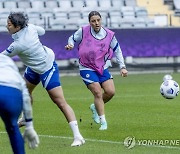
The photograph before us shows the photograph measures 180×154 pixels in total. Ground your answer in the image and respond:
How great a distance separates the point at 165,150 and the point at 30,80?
3.00 metres

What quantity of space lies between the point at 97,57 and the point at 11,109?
612cm

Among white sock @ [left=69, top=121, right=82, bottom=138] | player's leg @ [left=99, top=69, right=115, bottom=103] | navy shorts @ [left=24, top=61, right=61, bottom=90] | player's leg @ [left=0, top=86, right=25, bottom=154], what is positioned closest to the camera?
player's leg @ [left=0, top=86, right=25, bottom=154]

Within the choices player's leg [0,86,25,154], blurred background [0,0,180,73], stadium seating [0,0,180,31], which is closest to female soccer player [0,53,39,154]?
player's leg [0,86,25,154]

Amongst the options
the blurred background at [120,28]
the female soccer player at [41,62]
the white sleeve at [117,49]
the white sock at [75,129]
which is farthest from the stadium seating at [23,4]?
the white sock at [75,129]

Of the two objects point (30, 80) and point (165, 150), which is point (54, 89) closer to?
point (30, 80)

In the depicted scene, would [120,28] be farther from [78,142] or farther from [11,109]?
[11,109]

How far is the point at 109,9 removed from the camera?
3550cm

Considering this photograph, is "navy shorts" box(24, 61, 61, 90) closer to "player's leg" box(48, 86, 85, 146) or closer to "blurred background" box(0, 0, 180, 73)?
"player's leg" box(48, 86, 85, 146)

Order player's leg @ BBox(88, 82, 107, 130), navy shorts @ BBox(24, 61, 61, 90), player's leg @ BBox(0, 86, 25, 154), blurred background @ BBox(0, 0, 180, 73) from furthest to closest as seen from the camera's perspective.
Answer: blurred background @ BBox(0, 0, 180, 73) → player's leg @ BBox(88, 82, 107, 130) → navy shorts @ BBox(24, 61, 61, 90) → player's leg @ BBox(0, 86, 25, 154)

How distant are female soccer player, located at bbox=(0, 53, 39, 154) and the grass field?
8.83 ft

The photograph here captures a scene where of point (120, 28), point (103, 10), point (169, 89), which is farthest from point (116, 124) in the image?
point (103, 10)

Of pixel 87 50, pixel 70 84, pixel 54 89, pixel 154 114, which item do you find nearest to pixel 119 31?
pixel 70 84

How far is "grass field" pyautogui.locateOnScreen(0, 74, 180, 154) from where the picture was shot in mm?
11867

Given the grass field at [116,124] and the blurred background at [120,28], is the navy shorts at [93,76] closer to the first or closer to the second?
the grass field at [116,124]
